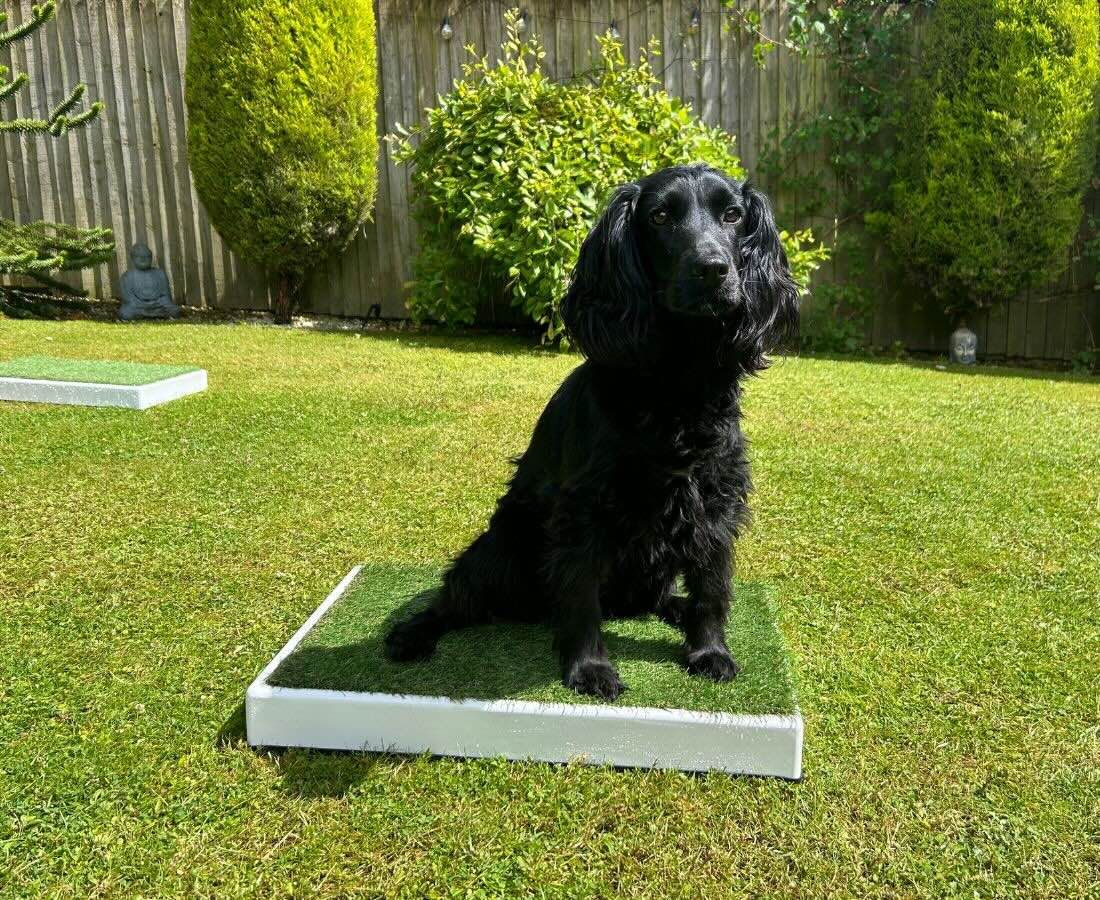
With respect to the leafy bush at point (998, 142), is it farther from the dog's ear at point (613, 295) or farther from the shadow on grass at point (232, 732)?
the shadow on grass at point (232, 732)

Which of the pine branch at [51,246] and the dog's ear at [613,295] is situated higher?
the pine branch at [51,246]

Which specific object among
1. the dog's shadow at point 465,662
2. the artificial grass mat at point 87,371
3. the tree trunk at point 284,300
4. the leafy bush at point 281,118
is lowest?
the dog's shadow at point 465,662

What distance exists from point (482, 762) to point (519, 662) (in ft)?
1.08

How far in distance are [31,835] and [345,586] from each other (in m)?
1.21

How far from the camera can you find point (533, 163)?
7.01m

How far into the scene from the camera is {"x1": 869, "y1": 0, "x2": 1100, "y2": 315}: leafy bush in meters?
6.96

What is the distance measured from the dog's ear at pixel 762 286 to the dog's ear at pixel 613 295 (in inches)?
10.2

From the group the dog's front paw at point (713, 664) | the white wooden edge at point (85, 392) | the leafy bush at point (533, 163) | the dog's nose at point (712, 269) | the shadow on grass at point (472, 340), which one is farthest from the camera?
the shadow on grass at point (472, 340)

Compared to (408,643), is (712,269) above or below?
above

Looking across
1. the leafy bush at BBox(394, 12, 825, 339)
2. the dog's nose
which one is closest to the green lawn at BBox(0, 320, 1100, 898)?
the dog's nose

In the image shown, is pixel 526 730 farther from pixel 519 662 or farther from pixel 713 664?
pixel 713 664

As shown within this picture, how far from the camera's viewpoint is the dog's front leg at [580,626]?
231 cm

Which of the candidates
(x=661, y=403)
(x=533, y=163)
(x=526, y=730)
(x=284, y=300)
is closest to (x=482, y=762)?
(x=526, y=730)

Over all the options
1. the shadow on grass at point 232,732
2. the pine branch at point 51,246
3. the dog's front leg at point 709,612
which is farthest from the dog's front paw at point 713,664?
the pine branch at point 51,246
